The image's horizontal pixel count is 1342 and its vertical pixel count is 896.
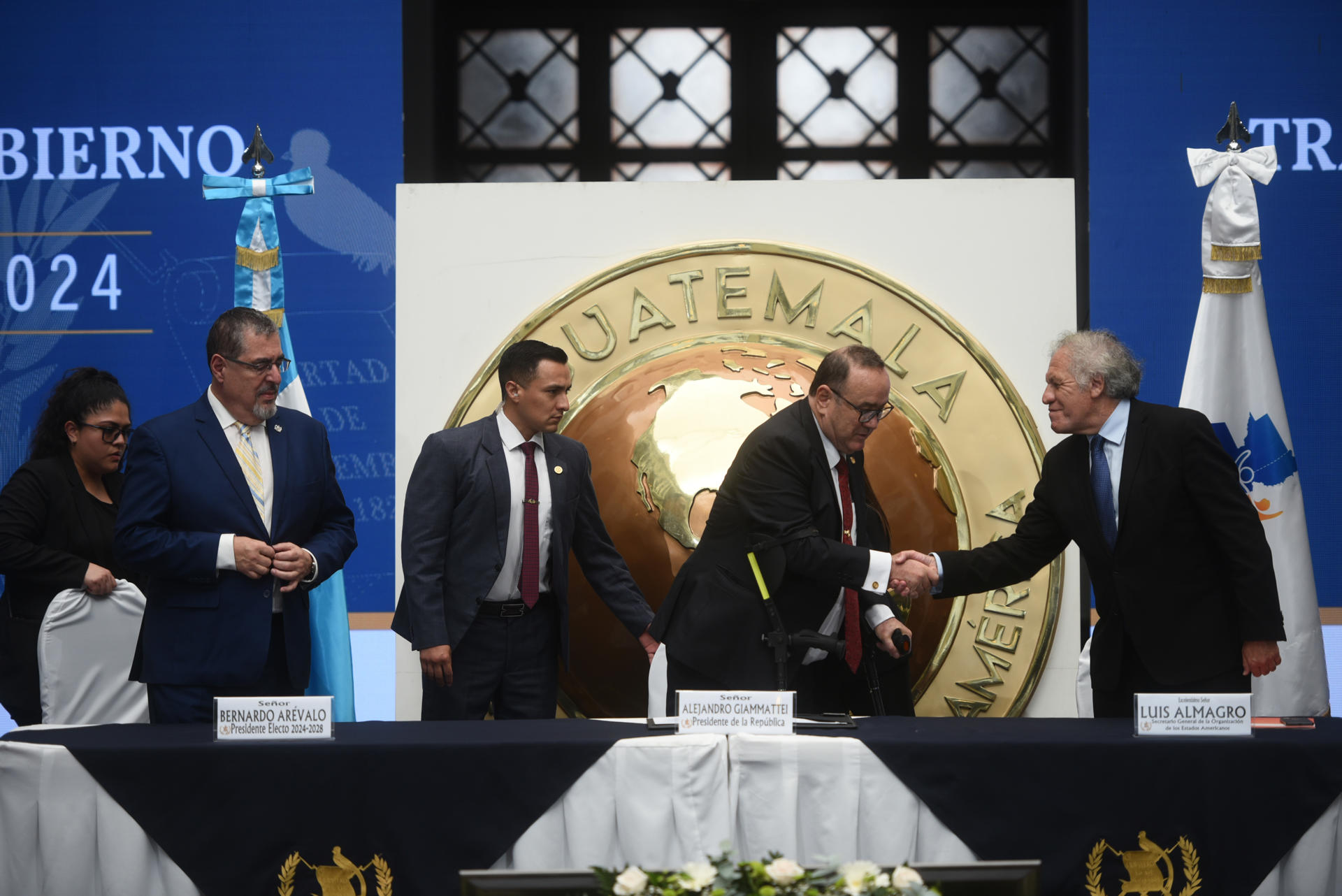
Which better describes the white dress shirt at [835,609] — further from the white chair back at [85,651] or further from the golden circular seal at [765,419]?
the white chair back at [85,651]

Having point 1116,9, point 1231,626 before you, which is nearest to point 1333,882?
point 1231,626

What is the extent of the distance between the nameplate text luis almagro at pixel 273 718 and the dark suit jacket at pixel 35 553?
5.82 ft

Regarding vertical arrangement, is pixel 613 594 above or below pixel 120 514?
below

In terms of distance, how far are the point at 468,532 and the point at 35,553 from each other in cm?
154

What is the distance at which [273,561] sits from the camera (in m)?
3.11

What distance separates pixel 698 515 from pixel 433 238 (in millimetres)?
1351

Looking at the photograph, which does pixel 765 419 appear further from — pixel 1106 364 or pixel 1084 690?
pixel 1084 690

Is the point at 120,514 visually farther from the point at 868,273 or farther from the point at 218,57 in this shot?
the point at 218,57

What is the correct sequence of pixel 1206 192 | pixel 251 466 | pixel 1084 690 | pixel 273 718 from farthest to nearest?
pixel 1206 192, pixel 1084 690, pixel 251 466, pixel 273 718

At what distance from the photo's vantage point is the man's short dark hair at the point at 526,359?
3.52 m

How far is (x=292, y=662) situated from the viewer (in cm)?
324

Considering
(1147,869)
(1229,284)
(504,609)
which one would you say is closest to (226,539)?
(504,609)

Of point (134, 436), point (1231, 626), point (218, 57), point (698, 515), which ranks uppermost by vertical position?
point (218, 57)

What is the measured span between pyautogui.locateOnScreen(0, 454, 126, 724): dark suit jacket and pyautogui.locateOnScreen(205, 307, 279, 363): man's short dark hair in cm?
129
